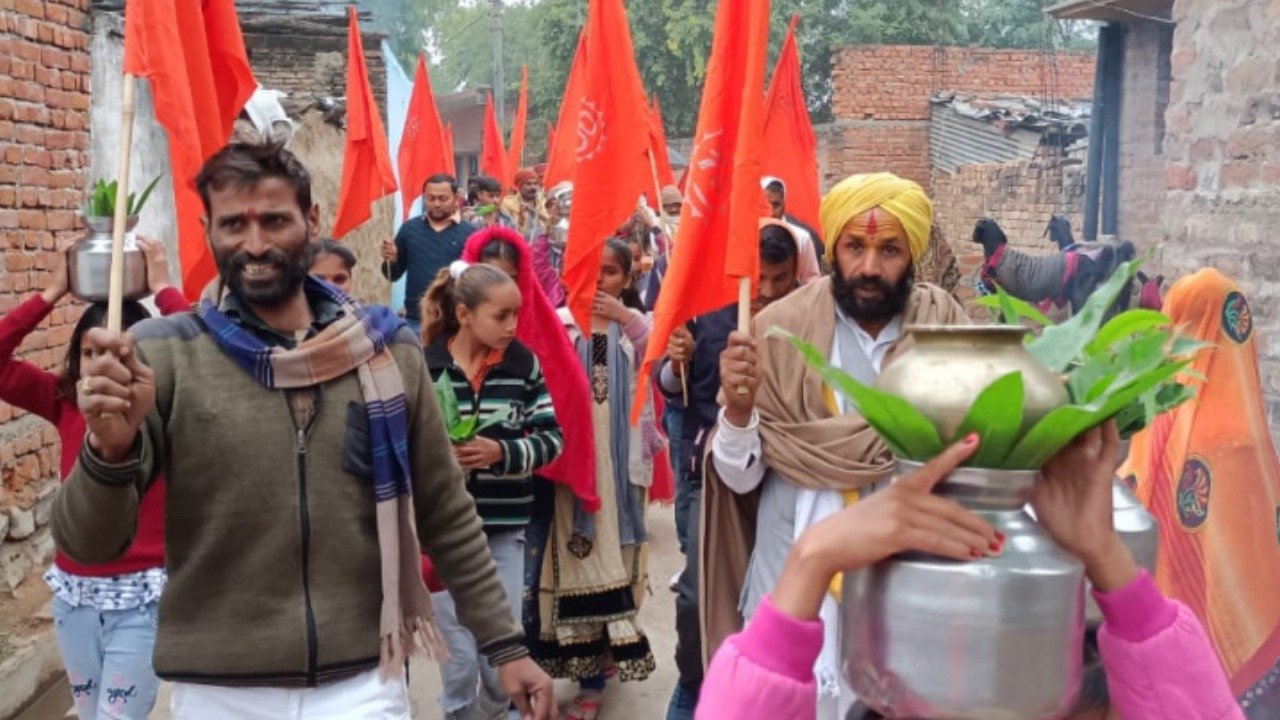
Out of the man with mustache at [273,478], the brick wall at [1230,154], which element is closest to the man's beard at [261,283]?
the man with mustache at [273,478]

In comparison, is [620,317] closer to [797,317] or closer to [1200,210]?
[797,317]

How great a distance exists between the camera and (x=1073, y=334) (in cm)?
177

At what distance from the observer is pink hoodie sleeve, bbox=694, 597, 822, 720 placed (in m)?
1.56

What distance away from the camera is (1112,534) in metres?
1.63

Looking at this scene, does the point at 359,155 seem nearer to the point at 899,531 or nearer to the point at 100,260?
the point at 100,260

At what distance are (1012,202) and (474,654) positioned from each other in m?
13.3

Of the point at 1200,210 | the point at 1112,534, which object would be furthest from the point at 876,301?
the point at 1200,210

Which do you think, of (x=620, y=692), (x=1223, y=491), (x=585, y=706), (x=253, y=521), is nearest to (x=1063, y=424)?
(x=253, y=521)

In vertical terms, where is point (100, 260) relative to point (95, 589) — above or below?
above

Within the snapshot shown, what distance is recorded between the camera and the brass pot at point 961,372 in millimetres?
1506

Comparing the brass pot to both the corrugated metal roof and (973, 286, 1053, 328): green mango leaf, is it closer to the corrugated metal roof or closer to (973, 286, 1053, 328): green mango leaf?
(973, 286, 1053, 328): green mango leaf

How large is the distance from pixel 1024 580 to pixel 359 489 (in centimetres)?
Answer: 164

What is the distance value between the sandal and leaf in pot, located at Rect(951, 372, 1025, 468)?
4227 mm

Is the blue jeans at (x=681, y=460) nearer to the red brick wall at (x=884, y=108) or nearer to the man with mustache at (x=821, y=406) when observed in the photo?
the man with mustache at (x=821, y=406)
